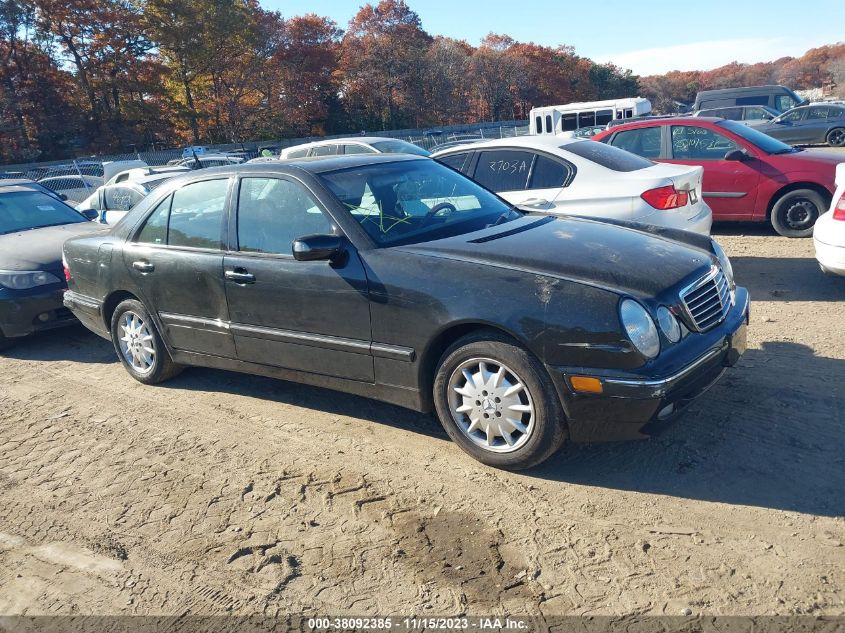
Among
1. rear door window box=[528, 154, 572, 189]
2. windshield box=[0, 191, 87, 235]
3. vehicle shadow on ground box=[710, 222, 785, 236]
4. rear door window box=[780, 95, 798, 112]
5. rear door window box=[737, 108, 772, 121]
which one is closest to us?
rear door window box=[528, 154, 572, 189]

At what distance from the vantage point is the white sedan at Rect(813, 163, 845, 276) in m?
5.97

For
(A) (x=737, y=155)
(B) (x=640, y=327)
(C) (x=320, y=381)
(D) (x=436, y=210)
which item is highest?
(D) (x=436, y=210)

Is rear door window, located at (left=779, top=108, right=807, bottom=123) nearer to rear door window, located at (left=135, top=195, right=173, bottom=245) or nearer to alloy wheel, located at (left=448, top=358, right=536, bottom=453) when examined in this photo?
rear door window, located at (left=135, top=195, right=173, bottom=245)

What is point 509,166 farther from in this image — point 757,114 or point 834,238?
point 757,114

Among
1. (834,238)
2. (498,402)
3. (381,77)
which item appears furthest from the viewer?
(381,77)

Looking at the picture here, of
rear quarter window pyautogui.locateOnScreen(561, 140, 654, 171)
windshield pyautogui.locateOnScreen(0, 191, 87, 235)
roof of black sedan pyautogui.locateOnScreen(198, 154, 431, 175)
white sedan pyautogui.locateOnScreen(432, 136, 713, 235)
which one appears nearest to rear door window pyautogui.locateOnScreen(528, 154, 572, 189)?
white sedan pyautogui.locateOnScreen(432, 136, 713, 235)

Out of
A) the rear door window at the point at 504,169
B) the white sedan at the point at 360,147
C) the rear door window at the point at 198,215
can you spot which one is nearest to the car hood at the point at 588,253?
the rear door window at the point at 198,215

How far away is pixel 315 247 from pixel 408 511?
5.07ft

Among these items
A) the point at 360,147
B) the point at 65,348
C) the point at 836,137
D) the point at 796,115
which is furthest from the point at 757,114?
the point at 65,348

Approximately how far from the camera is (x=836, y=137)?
75.6 feet

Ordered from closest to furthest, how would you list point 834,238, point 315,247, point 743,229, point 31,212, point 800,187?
point 315,247
point 834,238
point 31,212
point 800,187
point 743,229

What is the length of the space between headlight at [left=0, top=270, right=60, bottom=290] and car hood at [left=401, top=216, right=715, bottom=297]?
4.50m

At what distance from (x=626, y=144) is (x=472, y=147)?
3.23 meters

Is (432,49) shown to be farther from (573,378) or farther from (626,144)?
(573,378)
